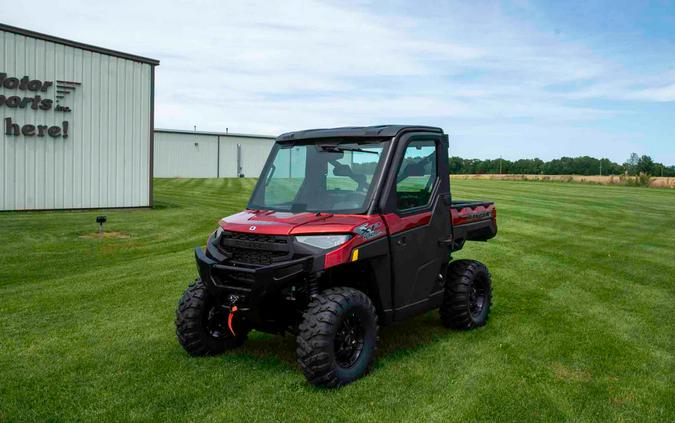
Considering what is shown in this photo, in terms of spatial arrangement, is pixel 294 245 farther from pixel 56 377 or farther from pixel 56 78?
pixel 56 78

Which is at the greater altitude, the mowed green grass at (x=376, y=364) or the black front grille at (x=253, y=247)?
the black front grille at (x=253, y=247)

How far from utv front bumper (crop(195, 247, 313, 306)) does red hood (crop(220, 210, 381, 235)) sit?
0.31 m

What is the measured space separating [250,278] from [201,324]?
1015 millimetres

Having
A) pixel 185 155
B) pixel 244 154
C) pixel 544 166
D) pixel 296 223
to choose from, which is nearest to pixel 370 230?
pixel 296 223

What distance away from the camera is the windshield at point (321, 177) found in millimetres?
6066

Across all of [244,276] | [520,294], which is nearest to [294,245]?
[244,276]

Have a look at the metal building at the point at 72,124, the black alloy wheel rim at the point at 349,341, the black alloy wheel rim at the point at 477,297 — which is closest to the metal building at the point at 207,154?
the metal building at the point at 72,124

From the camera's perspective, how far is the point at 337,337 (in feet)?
18.1

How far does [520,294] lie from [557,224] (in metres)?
11.6

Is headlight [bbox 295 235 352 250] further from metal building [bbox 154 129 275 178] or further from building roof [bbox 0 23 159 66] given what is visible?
metal building [bbox 154 129 275 178]

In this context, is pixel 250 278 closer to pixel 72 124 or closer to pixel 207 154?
pixel 72 124

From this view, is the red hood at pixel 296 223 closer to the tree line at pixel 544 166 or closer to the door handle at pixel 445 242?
the door handle at pixel 445 242

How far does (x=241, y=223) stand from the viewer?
19.3 feet

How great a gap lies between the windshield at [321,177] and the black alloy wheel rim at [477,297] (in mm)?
2247
